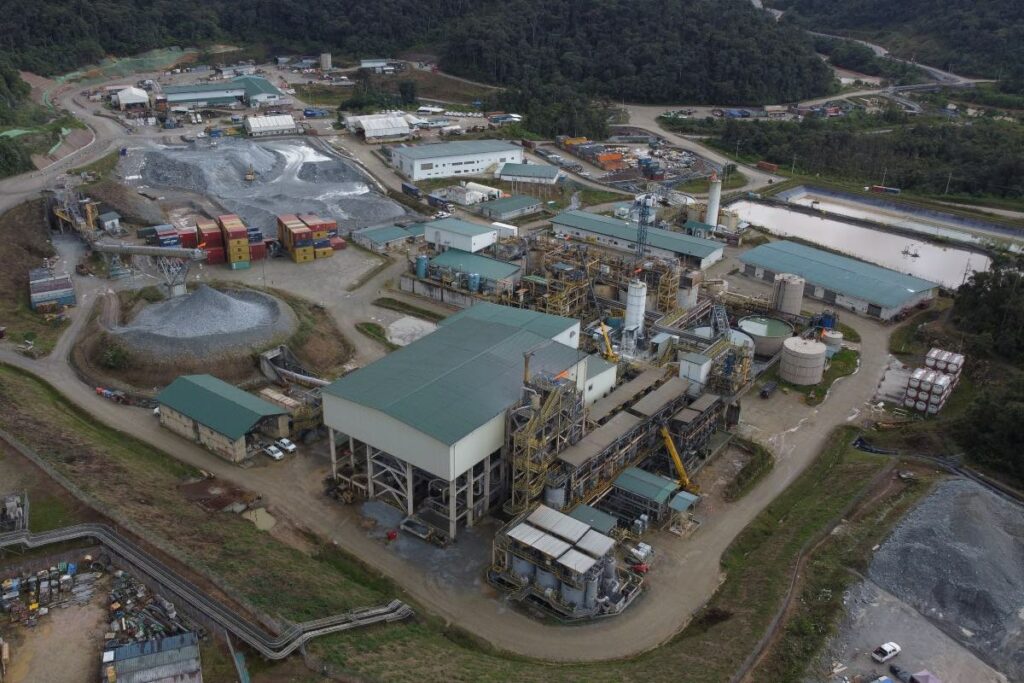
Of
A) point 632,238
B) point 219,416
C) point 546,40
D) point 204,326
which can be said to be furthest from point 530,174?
point 546,40

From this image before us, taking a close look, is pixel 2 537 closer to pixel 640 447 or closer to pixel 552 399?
pixel 552 399

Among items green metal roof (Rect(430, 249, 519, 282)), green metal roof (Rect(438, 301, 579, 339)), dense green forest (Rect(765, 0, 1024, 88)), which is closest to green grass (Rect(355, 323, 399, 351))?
green metal roof (Rect(438, 301, 579, 339))

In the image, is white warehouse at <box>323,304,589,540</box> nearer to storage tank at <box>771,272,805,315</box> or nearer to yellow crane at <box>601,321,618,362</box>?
yellow crane at <box>601,321,618,362</box>

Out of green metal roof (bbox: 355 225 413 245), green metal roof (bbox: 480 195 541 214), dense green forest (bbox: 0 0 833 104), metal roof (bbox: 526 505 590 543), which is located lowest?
metal roof (bbox: 526 505 590 543)

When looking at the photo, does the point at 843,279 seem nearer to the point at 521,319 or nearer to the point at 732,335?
the point at 732,335

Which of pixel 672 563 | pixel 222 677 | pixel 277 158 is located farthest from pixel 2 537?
pixel 277 158

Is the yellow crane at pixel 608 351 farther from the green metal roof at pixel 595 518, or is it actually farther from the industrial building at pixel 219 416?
the industrial building at pixel 219 416

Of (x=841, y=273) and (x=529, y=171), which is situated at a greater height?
(x=529, y=171)
